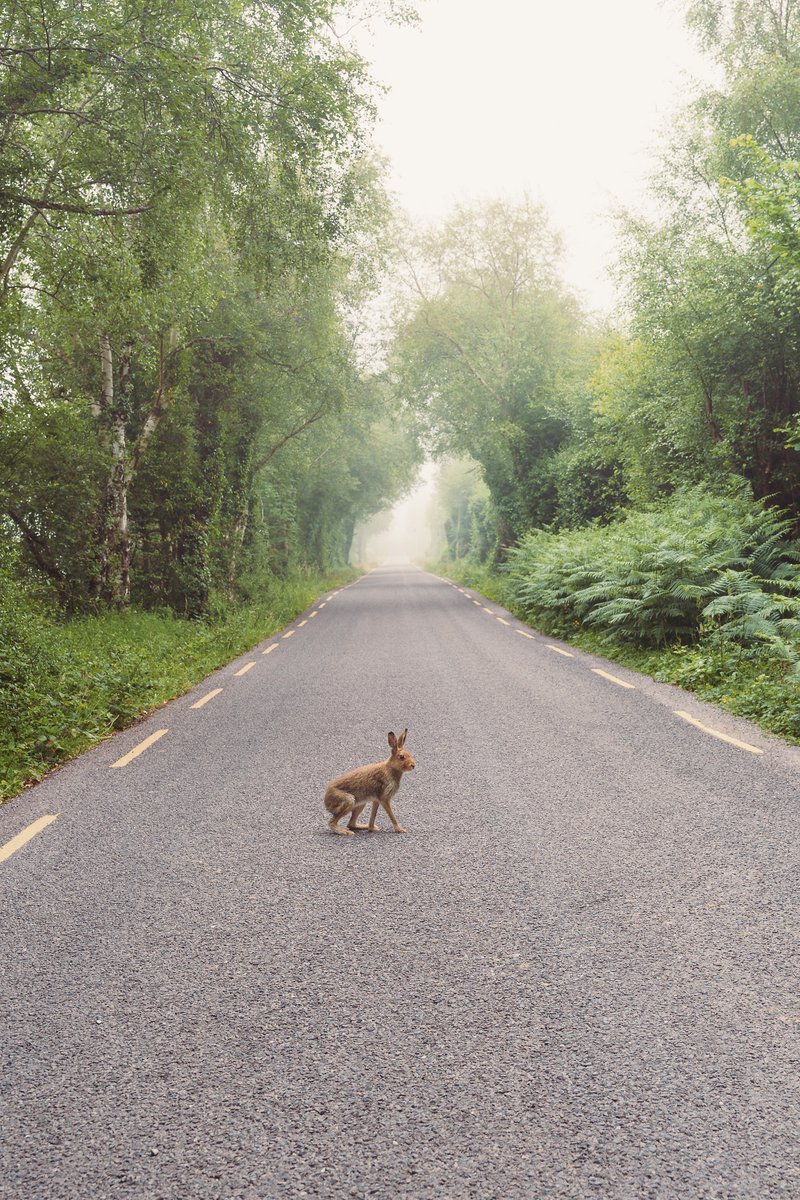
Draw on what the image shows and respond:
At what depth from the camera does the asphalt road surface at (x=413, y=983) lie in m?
2.20

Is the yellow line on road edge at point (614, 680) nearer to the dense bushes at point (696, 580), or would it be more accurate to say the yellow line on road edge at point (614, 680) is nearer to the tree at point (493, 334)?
the dense bushes at point (696, 580)

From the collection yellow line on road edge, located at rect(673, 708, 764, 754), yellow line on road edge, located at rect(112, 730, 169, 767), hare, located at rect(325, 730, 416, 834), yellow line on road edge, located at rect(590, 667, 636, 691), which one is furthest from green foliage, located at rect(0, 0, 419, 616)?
yellow line on road edge, located at rect(673, 708, 764, 754)

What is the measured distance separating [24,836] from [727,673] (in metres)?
8.30

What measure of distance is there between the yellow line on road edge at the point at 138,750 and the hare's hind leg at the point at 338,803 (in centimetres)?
285

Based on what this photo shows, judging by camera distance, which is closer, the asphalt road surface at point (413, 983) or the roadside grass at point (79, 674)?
the asphalt road surface at point (413, 983)

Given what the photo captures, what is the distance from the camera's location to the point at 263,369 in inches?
805

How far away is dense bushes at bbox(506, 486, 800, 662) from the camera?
10.6 m

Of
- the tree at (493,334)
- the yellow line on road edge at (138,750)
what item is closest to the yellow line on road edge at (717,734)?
the yellow line on road edge at (138,750)

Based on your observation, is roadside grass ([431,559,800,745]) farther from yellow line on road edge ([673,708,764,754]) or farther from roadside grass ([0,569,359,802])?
roadside grass ([0,569,359,802])

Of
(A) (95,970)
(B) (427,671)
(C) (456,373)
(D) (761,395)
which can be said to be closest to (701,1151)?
(A) (95,970)

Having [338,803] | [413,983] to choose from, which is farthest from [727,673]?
[413,983]

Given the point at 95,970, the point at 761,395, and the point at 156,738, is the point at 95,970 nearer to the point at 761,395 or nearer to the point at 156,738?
the point at 156,738

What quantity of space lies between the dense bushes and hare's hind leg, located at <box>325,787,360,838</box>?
5.99 metres

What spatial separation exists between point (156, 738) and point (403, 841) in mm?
4087
